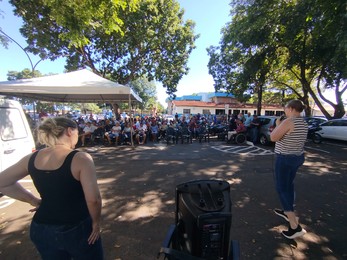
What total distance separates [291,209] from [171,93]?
61.1 ft

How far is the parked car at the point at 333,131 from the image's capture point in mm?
12724

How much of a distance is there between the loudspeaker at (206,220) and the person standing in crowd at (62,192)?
2.27 ft

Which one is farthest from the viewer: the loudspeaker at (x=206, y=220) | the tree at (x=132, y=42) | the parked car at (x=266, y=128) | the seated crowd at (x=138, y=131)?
the tree at (x=132, y=42)

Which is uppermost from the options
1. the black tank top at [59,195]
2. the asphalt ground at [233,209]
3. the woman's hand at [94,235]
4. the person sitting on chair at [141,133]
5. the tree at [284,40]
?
the tree at [284,40]

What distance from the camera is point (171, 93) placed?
2111 cm

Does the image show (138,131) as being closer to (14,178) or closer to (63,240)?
(14,178)

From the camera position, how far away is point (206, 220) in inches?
64.7

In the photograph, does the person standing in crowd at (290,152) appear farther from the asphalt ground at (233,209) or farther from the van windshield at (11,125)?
the van windshield at (11,125)

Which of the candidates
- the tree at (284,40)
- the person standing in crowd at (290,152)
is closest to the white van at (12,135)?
the person standing in crowd at (290,152)

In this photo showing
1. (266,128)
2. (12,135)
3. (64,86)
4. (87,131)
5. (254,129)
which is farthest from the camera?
(254,129)

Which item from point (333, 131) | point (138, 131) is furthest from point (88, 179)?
point (333, 131)

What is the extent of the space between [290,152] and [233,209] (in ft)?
5.19

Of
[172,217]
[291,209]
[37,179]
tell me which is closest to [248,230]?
[291,209]

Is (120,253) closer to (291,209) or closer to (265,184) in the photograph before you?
(291,209)
